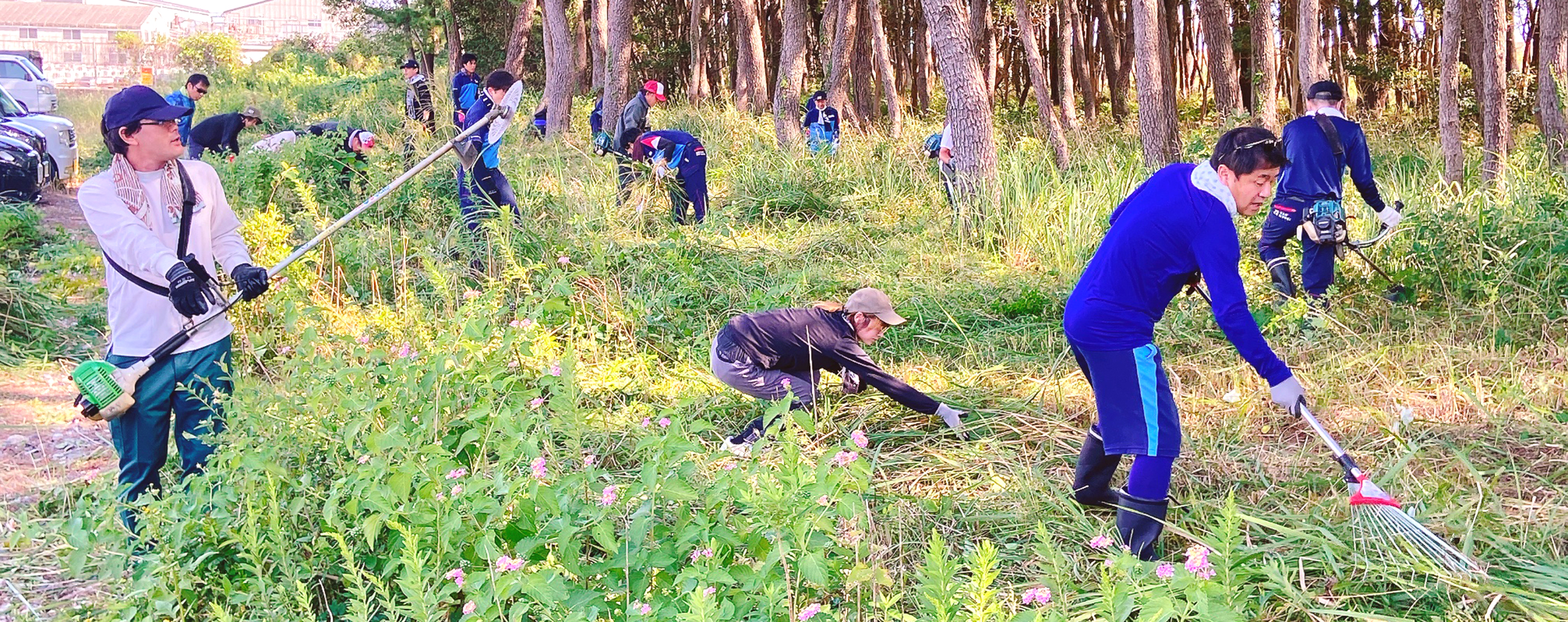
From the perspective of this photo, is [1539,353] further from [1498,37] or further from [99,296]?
[99,296]

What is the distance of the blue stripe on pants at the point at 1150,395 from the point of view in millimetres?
3754

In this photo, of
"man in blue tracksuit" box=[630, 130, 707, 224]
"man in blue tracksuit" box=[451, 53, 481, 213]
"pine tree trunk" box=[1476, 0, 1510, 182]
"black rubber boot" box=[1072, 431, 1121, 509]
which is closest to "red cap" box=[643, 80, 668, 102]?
"man in blue tracksuit" box=[630, 130, 707, 224]

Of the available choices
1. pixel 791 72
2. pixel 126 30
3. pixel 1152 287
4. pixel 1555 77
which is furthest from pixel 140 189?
pixel 126 30

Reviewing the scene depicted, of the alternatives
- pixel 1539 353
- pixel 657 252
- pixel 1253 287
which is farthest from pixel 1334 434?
pixel 657 252

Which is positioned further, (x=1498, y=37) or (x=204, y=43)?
(x=204, y=43)

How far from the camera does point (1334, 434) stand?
484 centimetres

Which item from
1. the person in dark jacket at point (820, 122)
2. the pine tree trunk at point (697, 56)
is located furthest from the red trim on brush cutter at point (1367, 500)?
the pine tree trunk at point (697, 56)

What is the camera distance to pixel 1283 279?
6680 millimetres

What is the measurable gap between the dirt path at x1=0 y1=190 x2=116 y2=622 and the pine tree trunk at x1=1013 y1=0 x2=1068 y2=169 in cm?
791

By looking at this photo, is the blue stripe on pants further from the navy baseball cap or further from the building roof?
the building roof

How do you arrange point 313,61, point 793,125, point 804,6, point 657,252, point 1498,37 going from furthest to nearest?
point 313,61 → point 804,6 → point 793,125 → point 1498,37 → point 657,252

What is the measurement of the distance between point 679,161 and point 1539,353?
19.7 feet

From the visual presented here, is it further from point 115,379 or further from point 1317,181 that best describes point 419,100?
point 115,379

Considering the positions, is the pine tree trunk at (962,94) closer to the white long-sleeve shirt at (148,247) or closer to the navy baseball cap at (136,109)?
the white long-sleeve shirt at (148,247)
